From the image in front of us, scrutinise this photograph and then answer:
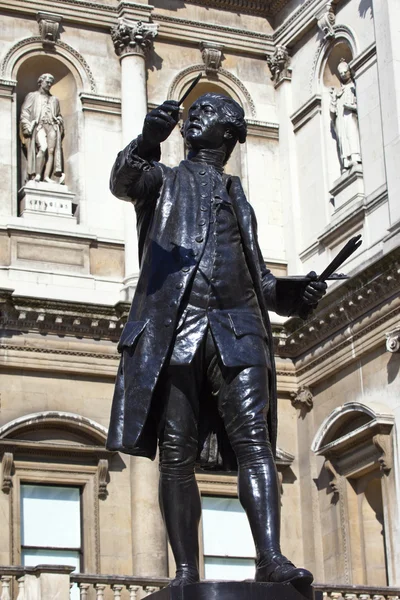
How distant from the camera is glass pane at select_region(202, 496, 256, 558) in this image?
1958 centimetres

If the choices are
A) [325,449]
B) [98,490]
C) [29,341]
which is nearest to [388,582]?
[325,449]

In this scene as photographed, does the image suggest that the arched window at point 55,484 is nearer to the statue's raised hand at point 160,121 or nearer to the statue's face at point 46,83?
the statue's face at point 46,83

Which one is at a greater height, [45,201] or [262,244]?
[45,201]

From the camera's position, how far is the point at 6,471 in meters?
18.5

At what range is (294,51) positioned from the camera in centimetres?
2242

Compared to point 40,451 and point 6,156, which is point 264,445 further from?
point 6,156

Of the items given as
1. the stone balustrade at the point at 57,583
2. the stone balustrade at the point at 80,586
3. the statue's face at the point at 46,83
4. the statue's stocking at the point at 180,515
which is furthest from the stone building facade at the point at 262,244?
the statue's stocking at the point at 180,515

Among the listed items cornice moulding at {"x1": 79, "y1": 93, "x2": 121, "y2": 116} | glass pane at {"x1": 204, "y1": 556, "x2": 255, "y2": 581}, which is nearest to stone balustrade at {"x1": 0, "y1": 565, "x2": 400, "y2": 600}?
glass pane at {"x1": 204, "y1": 556, "x2": 255, "y2": 581}

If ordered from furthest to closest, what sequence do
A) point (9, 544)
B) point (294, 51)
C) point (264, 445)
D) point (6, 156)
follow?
point (294, 51)
point (6, 156)
point (9, 544)
point (264, 445)

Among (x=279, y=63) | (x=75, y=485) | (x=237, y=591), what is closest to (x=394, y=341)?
(x=75, y=485)

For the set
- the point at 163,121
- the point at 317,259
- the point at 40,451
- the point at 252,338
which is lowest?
the point at 252,338

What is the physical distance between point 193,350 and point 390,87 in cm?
1346

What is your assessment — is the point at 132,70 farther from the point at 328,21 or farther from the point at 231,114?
the point at 231,114

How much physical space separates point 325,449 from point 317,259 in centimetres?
286
